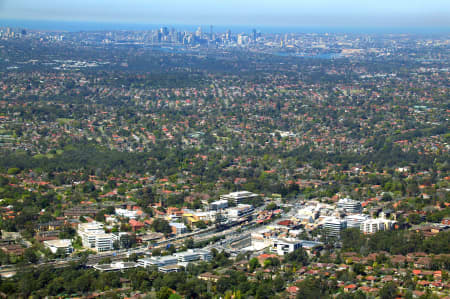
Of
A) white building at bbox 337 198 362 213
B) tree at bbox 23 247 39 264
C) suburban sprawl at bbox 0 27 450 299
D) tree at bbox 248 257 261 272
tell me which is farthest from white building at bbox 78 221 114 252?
white building at bbox 337 198 362 213

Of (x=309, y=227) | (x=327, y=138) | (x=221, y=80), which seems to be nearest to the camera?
(x=309, y=227)

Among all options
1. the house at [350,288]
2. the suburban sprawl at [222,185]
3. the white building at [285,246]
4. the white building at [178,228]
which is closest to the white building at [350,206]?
the suburban sprawl at [222,185]

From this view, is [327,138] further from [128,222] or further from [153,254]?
[153,254]

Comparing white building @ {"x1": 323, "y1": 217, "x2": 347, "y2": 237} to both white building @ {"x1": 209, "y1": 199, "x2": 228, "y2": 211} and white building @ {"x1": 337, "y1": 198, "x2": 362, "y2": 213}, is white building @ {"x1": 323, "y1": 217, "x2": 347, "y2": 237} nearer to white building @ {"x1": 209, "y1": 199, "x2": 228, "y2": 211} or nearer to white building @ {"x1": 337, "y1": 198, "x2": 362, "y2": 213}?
white building @ {"x1": 337, "y1": 198, "x2": 362, "y2": 213}

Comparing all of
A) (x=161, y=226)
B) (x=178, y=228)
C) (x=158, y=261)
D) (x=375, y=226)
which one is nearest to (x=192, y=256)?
(x=158, y=261)

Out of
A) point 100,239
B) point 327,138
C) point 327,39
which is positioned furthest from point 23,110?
point 327,39

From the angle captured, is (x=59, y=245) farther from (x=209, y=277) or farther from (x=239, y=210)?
(x=239, y=210)
